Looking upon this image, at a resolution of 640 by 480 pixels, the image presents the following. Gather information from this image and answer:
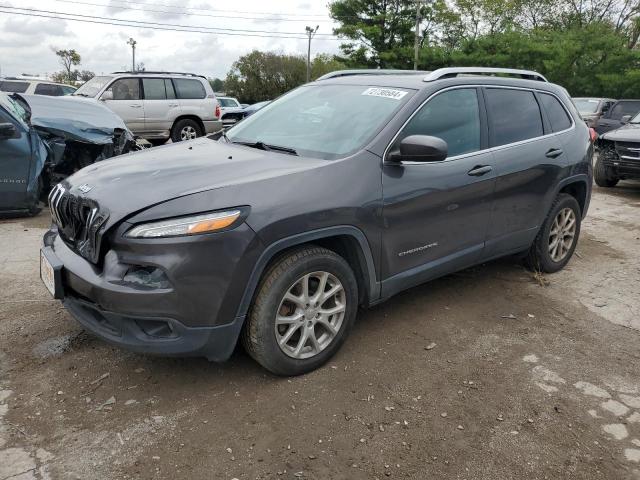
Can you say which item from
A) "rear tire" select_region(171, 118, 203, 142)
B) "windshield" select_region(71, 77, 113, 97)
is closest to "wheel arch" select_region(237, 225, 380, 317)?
"rear tire" select_region(171, 118, 203, 142)

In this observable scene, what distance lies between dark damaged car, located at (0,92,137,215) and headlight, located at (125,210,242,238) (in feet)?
14.6

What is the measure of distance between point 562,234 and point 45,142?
19.6 feet

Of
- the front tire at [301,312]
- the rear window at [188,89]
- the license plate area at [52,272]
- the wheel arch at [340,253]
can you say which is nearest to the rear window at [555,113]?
the wheel arch at [340,253]

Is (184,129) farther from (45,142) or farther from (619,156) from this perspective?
(619,156)

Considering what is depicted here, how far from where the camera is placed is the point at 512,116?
411cm

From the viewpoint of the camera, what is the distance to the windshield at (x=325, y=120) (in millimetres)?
3270

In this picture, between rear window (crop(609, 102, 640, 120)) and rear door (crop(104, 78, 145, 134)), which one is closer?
rear door (crop(104, 78, 145, 134))

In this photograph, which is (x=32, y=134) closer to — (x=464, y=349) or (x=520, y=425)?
(x=464, y=349)

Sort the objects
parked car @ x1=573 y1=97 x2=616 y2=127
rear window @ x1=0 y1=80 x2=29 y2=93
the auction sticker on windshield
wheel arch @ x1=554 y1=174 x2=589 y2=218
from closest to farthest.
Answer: the auction sticker on windshield < wheel arch @ x1=554 y1=174 x2=589 y2=218 < rear window @ x1=0 y1=80 x2=29 y2=93 < parked car @ x1=573 y1=97 x2=616 y2=127

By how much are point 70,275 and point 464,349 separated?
238 centimetres

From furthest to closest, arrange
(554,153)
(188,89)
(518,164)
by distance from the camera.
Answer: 1. (188,89)
2. (554,153)
3. (518,164)

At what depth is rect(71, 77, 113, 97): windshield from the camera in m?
11.5

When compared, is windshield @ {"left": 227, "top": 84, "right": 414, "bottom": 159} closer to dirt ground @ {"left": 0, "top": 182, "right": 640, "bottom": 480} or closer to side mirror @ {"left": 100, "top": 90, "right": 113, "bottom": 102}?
dirt ground @ {"left": 0, "top": 182, "right": 640, "bottom": 480}

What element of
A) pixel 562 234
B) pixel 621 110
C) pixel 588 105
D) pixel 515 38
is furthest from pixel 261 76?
pixel 562 234
